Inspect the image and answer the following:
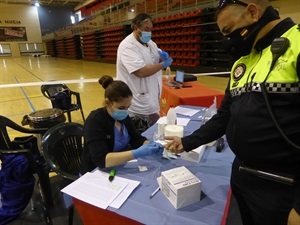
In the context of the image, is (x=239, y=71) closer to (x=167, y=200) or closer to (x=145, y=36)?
(x=167, y=200)

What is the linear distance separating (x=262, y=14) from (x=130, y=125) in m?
1.06

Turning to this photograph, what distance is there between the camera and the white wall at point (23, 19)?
2381 cm

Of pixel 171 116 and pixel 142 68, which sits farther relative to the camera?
pixel 142 68

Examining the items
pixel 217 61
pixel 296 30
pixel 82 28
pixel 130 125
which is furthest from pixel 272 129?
pixel 82 28

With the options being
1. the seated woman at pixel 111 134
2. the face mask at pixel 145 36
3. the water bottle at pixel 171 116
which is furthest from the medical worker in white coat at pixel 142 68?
the seated woman at pixel 111 134

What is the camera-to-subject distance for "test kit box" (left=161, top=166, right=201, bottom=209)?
932mm

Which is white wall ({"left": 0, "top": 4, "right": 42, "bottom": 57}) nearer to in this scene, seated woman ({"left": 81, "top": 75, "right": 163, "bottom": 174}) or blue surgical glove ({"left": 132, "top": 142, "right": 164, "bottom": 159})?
seated woman ({"left": 81, "top": 75, "right": 163, "bottom": 174})

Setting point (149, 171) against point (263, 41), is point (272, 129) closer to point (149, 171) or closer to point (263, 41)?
point (263, 41)

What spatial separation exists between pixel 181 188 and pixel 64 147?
1188 millimetres

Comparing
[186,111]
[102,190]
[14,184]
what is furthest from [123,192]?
[186,111]

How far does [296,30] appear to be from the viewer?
0.75 metres

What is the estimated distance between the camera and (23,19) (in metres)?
24.5

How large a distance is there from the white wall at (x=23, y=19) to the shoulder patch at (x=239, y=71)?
29105mm

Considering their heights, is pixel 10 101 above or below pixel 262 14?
below
